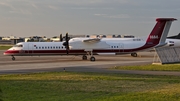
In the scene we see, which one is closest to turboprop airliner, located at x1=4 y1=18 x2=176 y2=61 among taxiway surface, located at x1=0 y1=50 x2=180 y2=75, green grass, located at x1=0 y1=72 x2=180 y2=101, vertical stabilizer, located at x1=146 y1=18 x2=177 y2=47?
vertical stabilizer, located at x1=146 y1=18 x2=177 y2=47

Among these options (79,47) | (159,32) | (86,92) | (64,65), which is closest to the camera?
(86,92)

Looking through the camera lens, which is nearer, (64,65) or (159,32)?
(64,65)

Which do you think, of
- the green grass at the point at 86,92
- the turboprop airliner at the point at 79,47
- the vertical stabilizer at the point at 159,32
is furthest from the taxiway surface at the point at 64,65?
the green grass at the point at 86,92

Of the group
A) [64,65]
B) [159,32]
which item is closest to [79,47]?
[64,65]

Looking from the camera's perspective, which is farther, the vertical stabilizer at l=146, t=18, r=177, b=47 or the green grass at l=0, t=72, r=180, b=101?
the vertical stabilizer at l=146, t=18, r=177, b=47

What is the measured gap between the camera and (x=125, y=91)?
14.5 m

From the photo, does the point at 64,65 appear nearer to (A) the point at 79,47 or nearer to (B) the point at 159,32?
(A) the point at 79,47

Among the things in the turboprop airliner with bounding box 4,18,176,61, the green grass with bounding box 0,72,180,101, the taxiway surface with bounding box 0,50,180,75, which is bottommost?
the green grass with bounding box 0,72,180,101

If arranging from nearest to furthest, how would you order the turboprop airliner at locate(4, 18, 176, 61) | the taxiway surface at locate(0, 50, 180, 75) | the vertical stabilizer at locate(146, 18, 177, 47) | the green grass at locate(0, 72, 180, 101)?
the green grass at locate(0, 72, 180, 101), the taxiway surface at locate(0, 50, 180, 75), the turboprop airliner at locate(4, 18, 176, 61), the vertical stabilizer at locate(146, 18, 177, 47)

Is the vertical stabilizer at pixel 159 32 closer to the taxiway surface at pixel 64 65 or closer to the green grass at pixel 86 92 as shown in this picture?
the taxiway surface at pixel 64 65

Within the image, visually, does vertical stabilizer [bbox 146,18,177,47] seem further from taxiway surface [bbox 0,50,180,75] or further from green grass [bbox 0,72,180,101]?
green grass [bbox 0,72,180,101]

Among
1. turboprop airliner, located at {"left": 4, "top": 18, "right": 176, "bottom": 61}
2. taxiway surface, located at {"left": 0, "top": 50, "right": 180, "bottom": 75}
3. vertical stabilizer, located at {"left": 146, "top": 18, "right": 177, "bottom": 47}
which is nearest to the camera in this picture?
taxiway surface, located at {"left": 0, "top": 50, "right": 180, "bottom": 75}

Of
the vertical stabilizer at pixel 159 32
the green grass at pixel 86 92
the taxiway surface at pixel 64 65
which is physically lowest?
the green grass at pixel 86 92

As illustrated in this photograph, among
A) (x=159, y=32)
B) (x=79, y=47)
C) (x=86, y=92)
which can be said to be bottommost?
(x=86, y=92)
